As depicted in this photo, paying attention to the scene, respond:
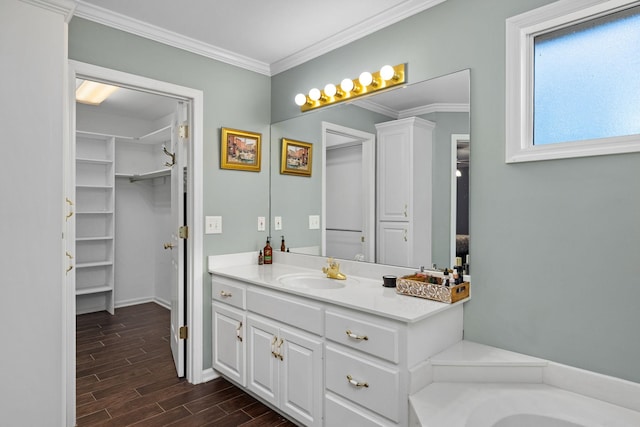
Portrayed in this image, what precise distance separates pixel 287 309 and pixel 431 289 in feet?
2.62

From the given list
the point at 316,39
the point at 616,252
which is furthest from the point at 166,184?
the point at 616,252

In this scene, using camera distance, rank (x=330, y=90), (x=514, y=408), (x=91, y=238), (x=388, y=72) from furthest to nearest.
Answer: (x=91, y=238) → (x=330, y=90) → (x=388, y=72) → (x=514, y=408)

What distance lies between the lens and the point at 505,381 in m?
1.70

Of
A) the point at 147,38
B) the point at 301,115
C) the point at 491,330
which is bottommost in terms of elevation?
the point at 491,330

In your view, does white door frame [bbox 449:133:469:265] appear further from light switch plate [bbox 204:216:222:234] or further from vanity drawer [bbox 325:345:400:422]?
light switch plate [bbox 204:216:222:234]

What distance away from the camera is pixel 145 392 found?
2588 mm

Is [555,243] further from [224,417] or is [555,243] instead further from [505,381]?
[224,417]

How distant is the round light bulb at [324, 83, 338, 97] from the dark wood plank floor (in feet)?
6.93

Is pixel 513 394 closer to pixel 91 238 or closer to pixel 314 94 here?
pixel 314 94

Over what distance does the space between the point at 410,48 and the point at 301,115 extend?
1.01m

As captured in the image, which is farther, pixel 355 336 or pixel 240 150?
pixel 240 150

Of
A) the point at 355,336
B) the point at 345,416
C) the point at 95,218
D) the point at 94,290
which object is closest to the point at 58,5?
the point at 355,336

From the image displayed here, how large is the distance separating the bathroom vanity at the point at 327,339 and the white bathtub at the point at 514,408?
0.13m

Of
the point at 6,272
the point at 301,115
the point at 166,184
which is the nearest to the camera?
the point at 6,272
